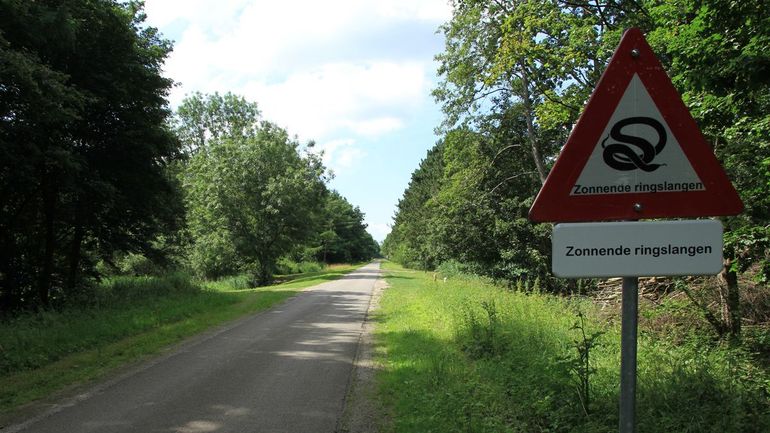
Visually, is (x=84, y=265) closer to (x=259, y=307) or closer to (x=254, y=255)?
(x=259, y=307)

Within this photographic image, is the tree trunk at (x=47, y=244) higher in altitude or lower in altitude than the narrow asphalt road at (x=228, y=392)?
higher

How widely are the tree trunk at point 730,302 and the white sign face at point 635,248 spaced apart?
7297mm

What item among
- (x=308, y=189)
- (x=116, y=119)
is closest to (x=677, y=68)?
(x=116, y=119)

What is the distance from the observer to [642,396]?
4.91m

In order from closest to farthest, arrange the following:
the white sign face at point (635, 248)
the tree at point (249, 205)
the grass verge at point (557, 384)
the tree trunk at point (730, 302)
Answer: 1. the white sign face at point (635, 248)
2. the grass verge at point (557, 384)
3. the tree trunk at point (730, 302)
4. the tree at point (249, 205)

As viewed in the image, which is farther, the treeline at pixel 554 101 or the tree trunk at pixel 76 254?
the tree trunk at pixel 76 254

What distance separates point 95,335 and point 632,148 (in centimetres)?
1124

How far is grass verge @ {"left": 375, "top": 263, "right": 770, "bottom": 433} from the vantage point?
453 centimetres

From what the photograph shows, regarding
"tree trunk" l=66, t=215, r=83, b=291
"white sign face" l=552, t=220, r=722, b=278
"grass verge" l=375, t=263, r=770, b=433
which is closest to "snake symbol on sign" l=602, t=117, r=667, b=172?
"white sign face" l=552, t=220, r=722, b=278

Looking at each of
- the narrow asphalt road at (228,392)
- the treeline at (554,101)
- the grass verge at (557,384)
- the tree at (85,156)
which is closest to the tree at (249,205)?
the treeline at (554,101)

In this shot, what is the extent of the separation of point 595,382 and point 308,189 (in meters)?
34.7

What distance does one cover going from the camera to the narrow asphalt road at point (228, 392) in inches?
215

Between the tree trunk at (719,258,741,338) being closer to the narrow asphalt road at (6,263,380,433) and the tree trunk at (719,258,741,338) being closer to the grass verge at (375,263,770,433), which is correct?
the grass verge at (375,263,770,433)

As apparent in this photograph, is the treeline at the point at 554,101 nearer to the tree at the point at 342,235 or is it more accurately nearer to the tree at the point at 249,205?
the tree at the point at 249,205
